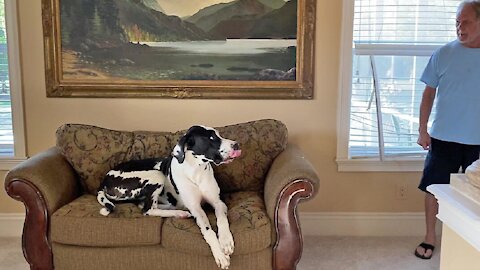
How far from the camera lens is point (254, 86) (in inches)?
141

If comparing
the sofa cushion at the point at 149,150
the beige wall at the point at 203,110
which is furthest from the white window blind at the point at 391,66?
the sofa cushion at the point at 149,150

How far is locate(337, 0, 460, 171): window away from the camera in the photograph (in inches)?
140

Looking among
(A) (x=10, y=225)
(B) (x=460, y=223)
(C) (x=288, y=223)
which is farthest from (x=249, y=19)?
(B) (x=460, y=223)

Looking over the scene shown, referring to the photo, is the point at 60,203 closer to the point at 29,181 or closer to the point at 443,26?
the point at 29,181

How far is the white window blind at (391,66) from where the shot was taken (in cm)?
356

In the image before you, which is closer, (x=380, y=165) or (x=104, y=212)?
(x=104, y=212)

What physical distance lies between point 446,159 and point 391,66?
0.78 m

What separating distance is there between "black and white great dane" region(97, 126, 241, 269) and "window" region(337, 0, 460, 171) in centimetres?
122

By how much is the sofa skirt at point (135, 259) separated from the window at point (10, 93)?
3.91ft

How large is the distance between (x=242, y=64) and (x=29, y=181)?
1.56 metres

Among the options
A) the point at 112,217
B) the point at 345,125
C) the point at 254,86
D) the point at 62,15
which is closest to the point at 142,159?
the point at 112,217

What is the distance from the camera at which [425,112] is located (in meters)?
3.29

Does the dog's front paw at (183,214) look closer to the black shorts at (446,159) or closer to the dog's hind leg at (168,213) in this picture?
the dog's hind leg at (168,213)

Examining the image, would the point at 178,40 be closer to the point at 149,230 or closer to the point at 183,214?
the point at 183,214
